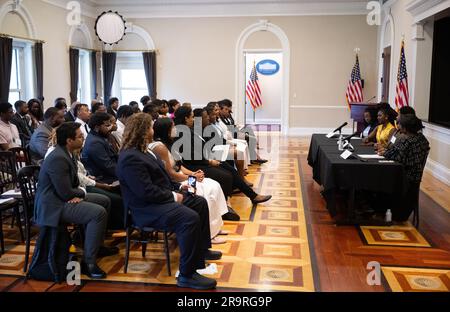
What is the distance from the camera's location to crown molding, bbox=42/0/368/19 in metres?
12.8

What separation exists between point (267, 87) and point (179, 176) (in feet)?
43.9

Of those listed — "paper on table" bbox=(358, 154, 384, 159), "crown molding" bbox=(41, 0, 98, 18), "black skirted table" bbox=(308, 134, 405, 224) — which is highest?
"crown molding" bbox=(41, 0, 98, 18)

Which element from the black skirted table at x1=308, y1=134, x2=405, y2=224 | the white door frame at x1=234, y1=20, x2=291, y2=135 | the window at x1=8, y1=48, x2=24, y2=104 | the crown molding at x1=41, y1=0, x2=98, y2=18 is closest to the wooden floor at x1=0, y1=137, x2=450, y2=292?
the black skirted table at x1=308, y1=134, x2=405, y2=224

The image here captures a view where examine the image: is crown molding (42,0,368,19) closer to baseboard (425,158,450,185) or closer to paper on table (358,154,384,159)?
baseboard (425,158,450,185)

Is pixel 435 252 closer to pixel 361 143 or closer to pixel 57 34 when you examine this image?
pixel 361 143

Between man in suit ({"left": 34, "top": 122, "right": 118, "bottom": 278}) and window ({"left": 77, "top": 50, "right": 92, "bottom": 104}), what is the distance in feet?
31.0

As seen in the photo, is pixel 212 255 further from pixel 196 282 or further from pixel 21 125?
pixel 21 125

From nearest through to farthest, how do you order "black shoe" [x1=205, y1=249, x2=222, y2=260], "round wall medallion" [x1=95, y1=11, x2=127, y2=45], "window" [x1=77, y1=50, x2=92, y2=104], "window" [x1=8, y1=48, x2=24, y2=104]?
"black shoe" [x1=205, y1=249, x2=222, y2=260] → "round wall medallion" [x1=95, y1=11, x2=127, y2=45] → "window" [x1=8, y1=48, x2=24, y2=104] → "window" [x1=77, y1=50, x2=92, y2=104]

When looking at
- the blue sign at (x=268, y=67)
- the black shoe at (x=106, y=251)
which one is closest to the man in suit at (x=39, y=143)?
the black shoe at (x=106, y=251)

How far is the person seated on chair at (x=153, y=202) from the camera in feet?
11.0

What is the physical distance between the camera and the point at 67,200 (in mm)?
3504

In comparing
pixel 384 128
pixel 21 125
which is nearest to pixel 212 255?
pixel 384 128

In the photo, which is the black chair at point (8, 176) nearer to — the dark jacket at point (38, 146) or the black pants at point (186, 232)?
the dark jacket at point (38, 146)
